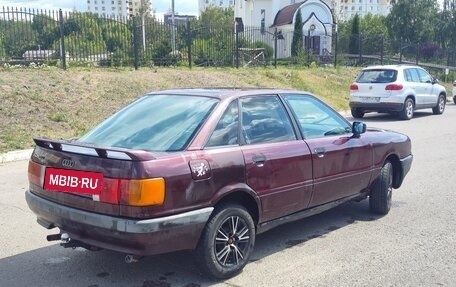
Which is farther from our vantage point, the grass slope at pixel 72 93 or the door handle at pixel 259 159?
the grass slope at pixel 72 93

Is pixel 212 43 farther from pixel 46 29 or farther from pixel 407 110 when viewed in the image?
pixel 407 110

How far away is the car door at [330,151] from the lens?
5.11 meters

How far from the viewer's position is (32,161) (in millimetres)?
4492

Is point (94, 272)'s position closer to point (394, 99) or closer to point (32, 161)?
point (32, 161)

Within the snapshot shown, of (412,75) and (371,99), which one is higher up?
(412,75)

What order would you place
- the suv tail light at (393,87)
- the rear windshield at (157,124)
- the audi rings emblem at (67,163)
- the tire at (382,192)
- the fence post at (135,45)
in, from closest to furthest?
the audi rings emblem at (67,163) → the rear windshield at (157,124) → the tire at (382,192) → the suv tail light at (393,87) → the fence post at (135,45)

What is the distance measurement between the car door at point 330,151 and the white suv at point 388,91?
11283mm

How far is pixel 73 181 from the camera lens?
158 inches

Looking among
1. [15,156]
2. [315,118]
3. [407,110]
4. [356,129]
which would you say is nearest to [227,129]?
[315,118]

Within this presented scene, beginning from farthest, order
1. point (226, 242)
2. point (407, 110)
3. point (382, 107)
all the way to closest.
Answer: point (407, 110)
point (382, 107)
point (226, 242)

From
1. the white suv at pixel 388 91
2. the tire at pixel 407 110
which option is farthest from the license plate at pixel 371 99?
the tire at pixel 407 110

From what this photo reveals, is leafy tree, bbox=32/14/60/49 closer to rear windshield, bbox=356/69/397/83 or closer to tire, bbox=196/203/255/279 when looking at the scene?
rear windshield, bbox=356/69/397/83

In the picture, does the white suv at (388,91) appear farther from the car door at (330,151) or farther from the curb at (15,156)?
the car door at (330,151)

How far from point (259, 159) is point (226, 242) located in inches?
30.5
